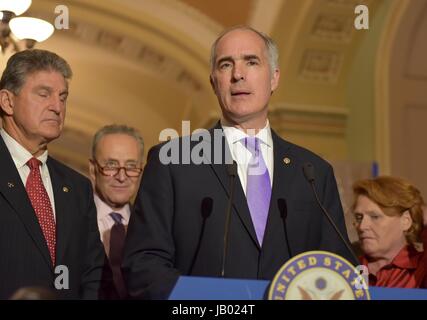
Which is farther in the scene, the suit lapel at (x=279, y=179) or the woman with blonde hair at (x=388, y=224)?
the woman with blonde hair at (x=388, y=224)

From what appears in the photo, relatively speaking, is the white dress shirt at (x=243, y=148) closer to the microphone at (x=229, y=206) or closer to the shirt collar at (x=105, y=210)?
the microphone at (x=229, y=206)

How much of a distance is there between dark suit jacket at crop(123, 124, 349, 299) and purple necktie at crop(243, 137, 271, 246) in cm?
3

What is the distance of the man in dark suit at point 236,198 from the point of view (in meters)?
2.30

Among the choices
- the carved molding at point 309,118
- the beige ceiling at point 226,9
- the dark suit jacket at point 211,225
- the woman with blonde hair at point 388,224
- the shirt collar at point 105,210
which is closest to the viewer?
the dark suit jacket at point 211,225

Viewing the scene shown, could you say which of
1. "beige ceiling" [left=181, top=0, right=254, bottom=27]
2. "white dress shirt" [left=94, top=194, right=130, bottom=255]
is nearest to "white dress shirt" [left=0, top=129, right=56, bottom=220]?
"white dress shirt" [left=94, top=194, right=130, bottom=255]

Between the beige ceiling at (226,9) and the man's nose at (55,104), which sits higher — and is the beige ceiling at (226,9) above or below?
above

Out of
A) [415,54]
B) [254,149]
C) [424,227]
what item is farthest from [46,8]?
[254,149]

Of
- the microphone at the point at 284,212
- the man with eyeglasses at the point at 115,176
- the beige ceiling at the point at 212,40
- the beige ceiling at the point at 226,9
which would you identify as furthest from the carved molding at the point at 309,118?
the microphone at the point at 284,212

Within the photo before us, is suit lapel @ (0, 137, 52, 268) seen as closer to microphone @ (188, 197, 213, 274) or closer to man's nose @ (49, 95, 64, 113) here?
man's nose @ (49, 95, 64, 113)

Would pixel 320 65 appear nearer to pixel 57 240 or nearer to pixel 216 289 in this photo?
pixel 57 240

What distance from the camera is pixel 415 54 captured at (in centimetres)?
853

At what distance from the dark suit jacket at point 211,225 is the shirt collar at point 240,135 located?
0.06 m

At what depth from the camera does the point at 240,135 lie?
2.52 m

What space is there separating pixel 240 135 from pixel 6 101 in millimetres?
826
